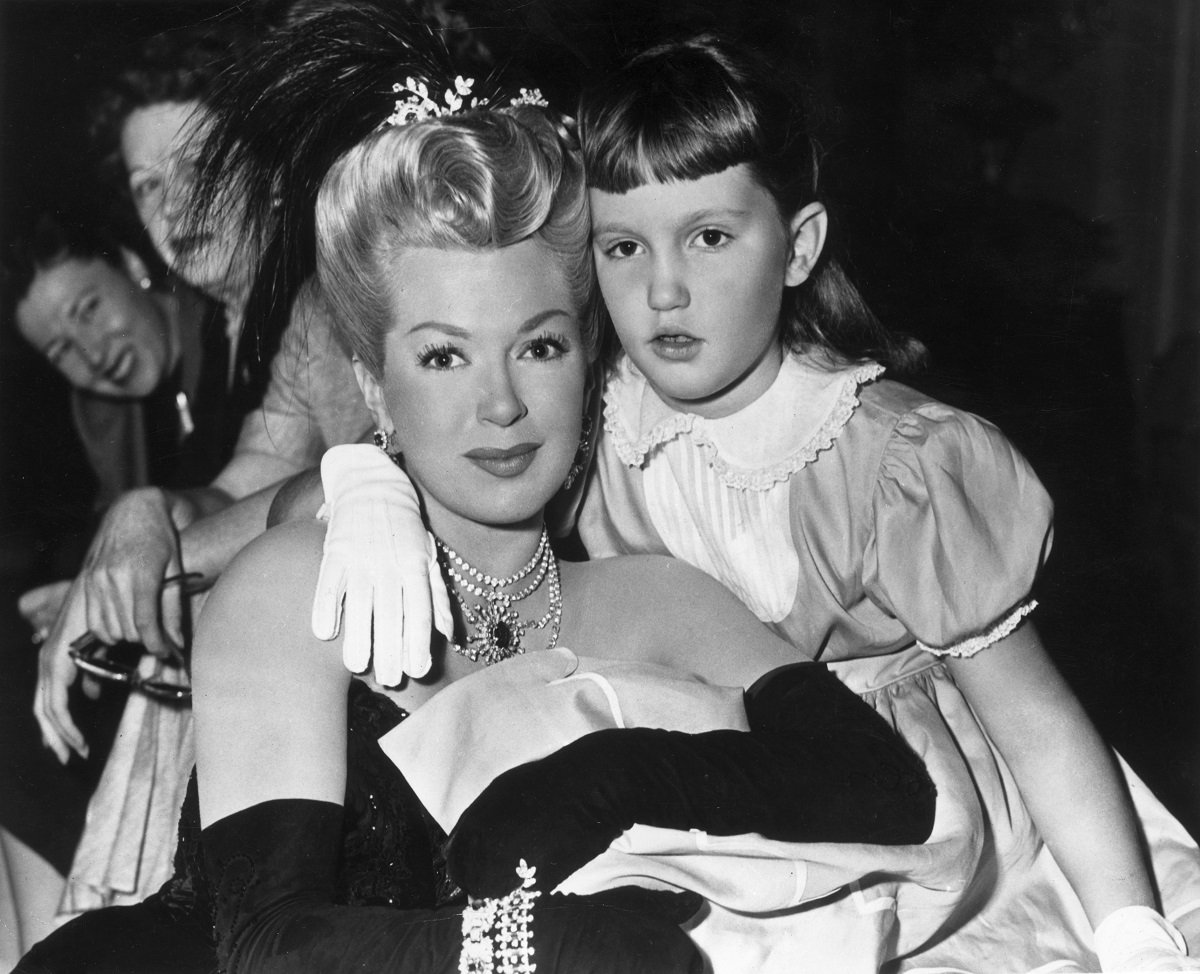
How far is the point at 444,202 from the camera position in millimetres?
1579

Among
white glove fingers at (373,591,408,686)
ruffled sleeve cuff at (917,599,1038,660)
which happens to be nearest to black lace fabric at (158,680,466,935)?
white glove fingers at (373,591,408,686)

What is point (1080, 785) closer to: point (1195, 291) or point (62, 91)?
point (1195, 291)

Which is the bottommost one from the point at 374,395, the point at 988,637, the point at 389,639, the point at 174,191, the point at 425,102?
the point at 988,637

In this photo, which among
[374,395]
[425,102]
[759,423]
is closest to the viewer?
[425,102]

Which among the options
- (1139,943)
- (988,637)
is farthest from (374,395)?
(1139,943)

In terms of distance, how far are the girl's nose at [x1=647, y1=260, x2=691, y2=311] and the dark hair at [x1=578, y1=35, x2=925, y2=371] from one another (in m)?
0.12

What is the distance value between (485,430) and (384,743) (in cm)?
45

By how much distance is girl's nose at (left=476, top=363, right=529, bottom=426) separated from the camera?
62.9 inches

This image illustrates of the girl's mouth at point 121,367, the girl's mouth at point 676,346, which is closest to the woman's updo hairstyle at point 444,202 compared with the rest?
the girl's mouth at point 676,346

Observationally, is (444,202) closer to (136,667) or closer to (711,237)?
(711,237)

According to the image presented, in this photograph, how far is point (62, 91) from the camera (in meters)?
1.85

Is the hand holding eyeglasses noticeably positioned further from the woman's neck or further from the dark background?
the woman's neck

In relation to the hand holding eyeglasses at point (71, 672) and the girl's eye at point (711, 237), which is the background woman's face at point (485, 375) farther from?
the hand holding eyeglasses at point (71, 672)

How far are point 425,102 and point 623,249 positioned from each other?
354mm
